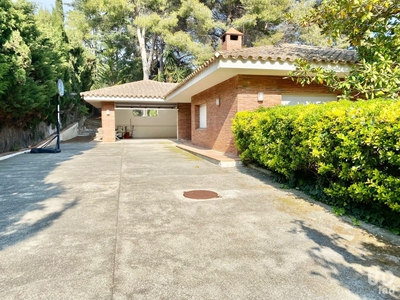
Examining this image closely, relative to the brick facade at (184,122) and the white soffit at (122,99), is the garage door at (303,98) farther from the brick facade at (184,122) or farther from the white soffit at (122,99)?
the brick facade at (184,122)

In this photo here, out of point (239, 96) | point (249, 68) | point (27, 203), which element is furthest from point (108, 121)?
point (27, 203)

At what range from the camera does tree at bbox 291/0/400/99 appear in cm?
460

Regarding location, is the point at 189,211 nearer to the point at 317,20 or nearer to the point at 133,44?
the point at 317,20

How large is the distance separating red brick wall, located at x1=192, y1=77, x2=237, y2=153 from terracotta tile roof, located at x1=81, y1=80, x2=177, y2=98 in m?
5.87

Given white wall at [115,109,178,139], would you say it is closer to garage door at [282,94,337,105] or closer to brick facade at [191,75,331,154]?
brick facade at [191,75,331,154]

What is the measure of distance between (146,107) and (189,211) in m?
16.3

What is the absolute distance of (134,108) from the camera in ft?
62.6

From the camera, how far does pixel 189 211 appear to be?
4.07m

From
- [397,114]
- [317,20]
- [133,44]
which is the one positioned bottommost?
[397,114]

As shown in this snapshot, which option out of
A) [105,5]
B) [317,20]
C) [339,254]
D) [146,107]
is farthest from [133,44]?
[339,254]

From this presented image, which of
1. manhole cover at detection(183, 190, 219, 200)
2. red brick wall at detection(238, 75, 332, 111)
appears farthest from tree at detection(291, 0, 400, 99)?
manhole cover at detection(183, 190, 219, 200)

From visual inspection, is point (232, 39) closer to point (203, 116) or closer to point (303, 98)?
point (203, 116)

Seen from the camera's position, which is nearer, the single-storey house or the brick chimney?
the single-storey house

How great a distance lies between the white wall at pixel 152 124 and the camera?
937 inches
